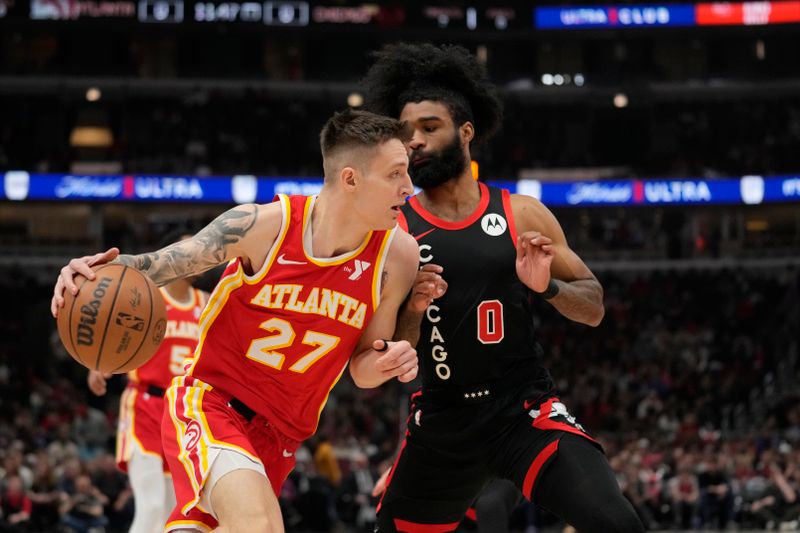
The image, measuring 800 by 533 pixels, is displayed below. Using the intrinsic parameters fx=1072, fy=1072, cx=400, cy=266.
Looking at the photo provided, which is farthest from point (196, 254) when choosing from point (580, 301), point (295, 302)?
point (580, 301)

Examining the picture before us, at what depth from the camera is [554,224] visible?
5.30 metres

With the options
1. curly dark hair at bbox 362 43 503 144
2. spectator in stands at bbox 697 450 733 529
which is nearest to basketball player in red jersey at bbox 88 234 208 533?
curly dark hair at bbox 362 43 503 144

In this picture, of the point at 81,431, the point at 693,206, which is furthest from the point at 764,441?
the point at 81,431

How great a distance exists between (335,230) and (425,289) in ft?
1.53

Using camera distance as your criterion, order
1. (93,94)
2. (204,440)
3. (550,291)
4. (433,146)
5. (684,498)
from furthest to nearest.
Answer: (93,94) → (684,498) → (433,146) → (550,291) → (204,440)

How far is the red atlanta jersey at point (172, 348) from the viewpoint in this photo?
807cm

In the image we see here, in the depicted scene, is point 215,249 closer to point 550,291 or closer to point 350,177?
point 350,177

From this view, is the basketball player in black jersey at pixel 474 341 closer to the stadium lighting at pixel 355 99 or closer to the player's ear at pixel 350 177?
the player's ear at pixel 350 177

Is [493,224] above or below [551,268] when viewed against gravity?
above

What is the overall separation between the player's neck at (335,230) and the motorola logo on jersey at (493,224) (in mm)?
Result: 772

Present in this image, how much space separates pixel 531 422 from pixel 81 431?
1612cm

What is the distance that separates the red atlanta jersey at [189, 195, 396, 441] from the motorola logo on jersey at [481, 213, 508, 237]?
0.79 metres

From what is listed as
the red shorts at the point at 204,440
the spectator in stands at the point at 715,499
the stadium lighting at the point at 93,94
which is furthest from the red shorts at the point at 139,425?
the stadium lighting at the point at 93,94

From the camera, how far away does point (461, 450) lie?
512cm
